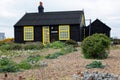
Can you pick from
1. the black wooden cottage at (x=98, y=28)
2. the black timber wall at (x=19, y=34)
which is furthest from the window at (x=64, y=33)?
the black timber wall at (x=19, y=34)

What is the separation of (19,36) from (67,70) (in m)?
29.9

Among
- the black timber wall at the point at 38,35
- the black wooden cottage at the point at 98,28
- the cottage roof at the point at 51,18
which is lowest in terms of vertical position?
the black timber wall at the point at 38,35

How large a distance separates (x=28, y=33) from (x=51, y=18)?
3.08 m

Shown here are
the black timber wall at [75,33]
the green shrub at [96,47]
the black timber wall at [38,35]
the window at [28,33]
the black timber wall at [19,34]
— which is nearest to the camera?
the green shrub at [96,47]

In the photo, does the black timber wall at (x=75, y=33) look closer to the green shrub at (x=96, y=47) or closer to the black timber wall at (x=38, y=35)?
the black timber wall at (x=38, y=35)

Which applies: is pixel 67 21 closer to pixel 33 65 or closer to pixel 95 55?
pixel 95 55

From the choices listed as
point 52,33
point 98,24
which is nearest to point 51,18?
point 52,33

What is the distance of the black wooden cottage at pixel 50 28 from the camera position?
38.7m

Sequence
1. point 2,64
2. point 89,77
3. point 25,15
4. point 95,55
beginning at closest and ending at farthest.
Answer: point 89,77 → point 2,64 → point 95,55 → point 25,15

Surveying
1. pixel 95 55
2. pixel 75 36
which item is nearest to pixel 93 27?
pixel 75 36

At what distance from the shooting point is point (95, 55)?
16.0 metres

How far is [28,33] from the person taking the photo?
131 ft

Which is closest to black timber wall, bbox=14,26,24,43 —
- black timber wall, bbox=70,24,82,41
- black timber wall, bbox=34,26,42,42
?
black timber wall, bbox=34,26,42,42

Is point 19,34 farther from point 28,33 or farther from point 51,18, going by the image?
point 51,18
